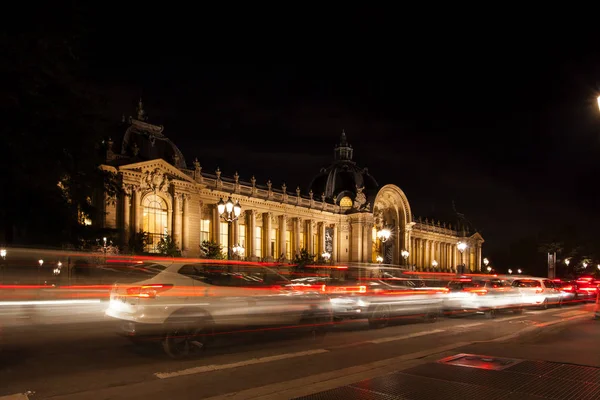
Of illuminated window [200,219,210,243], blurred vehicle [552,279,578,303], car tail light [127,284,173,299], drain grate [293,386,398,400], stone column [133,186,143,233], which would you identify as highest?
stone column [133,186,143,233]

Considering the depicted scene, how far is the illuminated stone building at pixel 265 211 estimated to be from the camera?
50094 mm

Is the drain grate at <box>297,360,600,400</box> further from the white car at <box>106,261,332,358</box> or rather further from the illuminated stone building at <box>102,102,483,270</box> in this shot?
the illuminated stone building at <box>102,102,483,270</box>

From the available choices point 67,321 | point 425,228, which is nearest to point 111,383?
point 67,321

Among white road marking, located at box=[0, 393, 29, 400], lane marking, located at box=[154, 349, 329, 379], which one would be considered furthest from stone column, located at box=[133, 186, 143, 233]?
white road marking, located at box=[0, 393, 29, 400]

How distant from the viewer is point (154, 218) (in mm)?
52156

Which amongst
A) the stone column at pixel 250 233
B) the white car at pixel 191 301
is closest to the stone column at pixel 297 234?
the stone column at pixel 250 233

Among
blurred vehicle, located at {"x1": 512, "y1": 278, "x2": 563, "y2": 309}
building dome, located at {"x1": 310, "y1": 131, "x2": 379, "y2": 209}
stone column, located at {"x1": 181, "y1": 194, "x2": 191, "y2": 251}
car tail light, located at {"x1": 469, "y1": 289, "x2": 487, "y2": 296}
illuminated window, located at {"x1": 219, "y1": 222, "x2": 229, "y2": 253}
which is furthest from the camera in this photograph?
building dome, located at {"x1": 310, "y1": 131, "x2": 379, "y2": 209}

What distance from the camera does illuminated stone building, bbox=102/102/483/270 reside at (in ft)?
164

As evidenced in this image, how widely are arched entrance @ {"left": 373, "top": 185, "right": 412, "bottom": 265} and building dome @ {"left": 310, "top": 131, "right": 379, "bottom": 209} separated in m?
3.25

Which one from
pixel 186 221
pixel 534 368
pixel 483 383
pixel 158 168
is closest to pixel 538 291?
pixel 534 368

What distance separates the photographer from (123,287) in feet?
38.9

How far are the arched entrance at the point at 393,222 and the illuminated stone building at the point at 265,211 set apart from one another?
0.55ft

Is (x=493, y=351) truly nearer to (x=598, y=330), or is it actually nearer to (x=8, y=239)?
(x=598, y=330)

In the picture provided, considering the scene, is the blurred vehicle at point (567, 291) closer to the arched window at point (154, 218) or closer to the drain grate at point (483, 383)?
the drain grate at point (483, 383)
